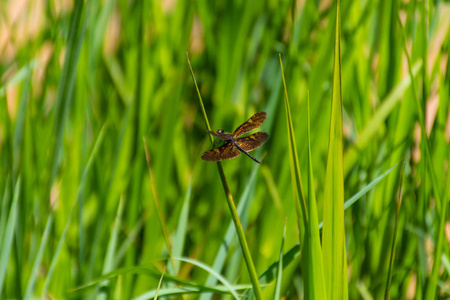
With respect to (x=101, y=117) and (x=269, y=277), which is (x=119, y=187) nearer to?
(x=101, y=117)

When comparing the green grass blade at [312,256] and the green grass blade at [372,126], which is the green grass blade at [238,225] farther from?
the green grass blade at [372,126]

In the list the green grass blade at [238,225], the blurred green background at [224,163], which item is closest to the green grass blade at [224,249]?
the blurred green background at [224,163]

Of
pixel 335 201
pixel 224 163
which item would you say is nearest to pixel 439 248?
pixel 335 201

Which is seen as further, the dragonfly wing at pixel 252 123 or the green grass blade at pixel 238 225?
the dragonfly wing at pixel 252 123

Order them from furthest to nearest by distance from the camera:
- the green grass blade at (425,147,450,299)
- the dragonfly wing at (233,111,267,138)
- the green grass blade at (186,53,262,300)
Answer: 1. the dragonfly wing at (233,111,267,138)
2. the green grass blade at (425,147,450,299)
3. the green grass blade at (186,53,262,300)

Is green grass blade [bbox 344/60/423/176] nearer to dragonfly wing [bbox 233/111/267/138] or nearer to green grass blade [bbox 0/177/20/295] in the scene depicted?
dragonfly wing [bbox 233/111/267/138]

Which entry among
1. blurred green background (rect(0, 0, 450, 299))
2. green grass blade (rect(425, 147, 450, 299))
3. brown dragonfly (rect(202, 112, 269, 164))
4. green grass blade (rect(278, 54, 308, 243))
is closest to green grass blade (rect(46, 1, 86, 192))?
blurred green background (rect(0, 0, 450, 299))

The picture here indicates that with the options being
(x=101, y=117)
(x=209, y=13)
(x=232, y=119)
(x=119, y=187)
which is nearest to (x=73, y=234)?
(x=119, y=187)

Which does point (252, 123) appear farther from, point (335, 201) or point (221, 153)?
point (335, 201)
